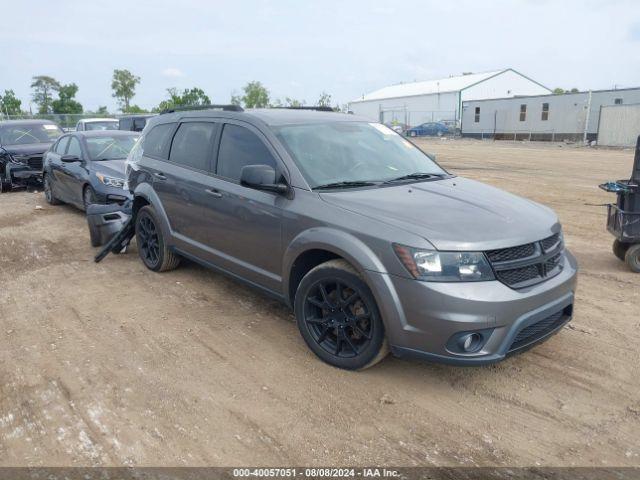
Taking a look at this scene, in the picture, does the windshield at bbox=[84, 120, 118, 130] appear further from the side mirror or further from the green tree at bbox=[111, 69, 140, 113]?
the green tree at bbox=[111, 69, 140, 113]

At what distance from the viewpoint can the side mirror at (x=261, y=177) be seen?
3994 mm

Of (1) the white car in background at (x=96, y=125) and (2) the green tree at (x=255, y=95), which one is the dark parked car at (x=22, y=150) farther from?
(2) the green tree at (x=255, y=95)

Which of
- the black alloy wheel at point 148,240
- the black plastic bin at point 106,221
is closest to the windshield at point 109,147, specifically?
the black plastic bin at point 106,221

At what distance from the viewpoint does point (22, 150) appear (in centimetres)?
1284

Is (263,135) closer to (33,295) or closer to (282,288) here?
(282,288)

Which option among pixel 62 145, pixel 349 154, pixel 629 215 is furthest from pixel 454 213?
pixel 62 145

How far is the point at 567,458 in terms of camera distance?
2.95 metres

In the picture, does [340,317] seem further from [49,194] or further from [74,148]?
[49,194]

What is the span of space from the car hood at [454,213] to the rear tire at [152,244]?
2.69 meters

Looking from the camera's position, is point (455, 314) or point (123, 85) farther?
point (123, 85)

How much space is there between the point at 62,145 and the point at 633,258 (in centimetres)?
984

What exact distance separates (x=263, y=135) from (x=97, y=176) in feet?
17.4

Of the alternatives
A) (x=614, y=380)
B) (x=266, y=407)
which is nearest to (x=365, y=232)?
(x=266, y=407)

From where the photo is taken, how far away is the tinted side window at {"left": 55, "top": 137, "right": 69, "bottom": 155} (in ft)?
33.8
